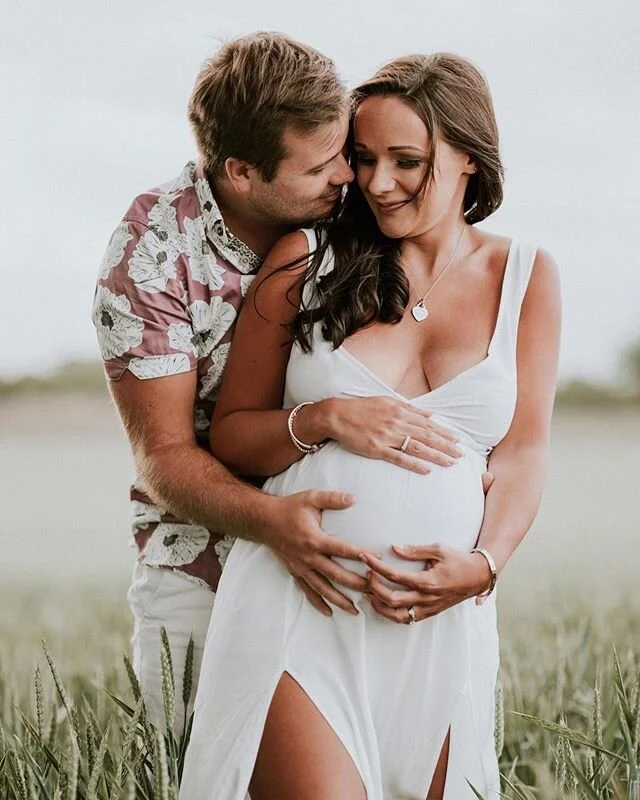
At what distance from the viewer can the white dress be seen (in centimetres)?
178

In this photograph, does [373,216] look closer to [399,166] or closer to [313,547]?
[399,166]

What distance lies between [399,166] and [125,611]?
2721 mm

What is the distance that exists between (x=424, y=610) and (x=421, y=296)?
1.80 feet

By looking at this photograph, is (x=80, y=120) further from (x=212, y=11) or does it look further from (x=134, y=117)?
(x=212, y=11)

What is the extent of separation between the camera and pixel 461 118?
6.38 feet

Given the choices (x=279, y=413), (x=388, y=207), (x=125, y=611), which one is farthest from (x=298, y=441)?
(x=125, y=611)

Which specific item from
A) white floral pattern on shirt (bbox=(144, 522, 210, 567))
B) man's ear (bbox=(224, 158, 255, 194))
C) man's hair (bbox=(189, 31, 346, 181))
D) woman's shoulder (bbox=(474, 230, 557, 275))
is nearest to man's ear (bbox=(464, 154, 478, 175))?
woman's shoulder (bbox=(474, 230, 557, 275))

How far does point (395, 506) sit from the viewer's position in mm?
1798

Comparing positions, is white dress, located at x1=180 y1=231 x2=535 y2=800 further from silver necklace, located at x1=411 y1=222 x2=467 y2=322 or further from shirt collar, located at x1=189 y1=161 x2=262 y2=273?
shirt collar, located at x1=189 y1=161 x2=262 y2=273

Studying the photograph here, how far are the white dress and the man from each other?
12 centimetres

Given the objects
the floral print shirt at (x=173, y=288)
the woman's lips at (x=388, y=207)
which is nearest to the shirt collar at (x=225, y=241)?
the floral print shirt at (x=173, y=288)

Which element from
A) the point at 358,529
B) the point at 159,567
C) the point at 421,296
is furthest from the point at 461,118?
the point at 159,567

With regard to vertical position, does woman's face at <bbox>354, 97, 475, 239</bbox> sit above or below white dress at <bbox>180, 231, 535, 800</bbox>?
above

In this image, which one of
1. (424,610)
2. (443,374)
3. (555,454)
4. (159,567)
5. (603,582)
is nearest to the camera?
(424,610)
